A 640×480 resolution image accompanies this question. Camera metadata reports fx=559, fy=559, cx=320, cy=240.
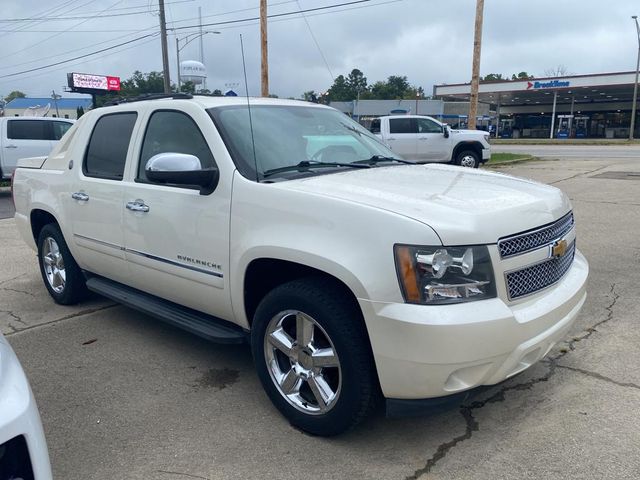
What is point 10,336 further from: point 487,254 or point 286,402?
point 487,254

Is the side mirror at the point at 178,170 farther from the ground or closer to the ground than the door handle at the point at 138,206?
farther from the ground

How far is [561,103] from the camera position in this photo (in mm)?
62594

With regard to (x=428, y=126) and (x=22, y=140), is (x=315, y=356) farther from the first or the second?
(x=428, y=126)

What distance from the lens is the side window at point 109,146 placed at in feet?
14.1

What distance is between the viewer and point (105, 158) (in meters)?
4.50

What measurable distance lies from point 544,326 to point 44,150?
50.0ft

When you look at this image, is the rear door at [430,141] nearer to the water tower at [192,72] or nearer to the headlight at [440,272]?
the water tower at [192,72]

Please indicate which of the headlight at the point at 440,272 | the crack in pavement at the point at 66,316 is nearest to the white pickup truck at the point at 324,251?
the headlight at the point at 440,272

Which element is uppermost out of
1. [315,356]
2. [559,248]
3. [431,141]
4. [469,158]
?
[559,248]

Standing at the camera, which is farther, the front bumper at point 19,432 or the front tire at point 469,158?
the front tire at point 469,158

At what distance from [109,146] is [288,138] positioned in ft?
5.47

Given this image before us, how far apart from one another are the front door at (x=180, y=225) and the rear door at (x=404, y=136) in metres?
14.1

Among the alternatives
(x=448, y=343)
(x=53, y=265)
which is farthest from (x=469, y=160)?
(x=448, y=343)

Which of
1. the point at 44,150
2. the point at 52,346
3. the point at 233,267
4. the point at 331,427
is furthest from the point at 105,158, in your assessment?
the point at 44,150
